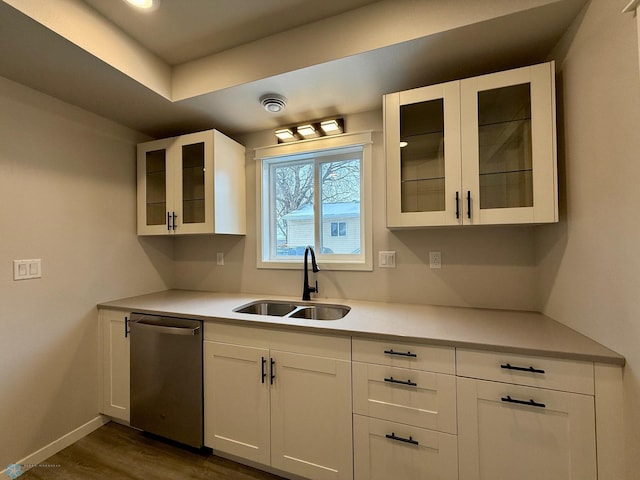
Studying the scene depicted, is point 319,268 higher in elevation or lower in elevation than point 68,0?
lower

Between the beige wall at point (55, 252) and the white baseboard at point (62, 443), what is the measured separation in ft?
0.11

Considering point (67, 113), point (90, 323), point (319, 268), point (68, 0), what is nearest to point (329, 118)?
point (319, 268)

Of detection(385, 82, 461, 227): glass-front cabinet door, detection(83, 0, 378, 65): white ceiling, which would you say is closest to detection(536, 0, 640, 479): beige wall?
detection(385, 82, 461, 227): glass-front cabinet door

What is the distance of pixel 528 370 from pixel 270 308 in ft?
5.32

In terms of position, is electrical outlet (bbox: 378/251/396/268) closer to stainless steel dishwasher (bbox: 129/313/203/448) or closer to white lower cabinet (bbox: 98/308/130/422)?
stainless steel dishwasher (bbox: 129/313/203/448)

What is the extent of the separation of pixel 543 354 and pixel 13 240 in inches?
108

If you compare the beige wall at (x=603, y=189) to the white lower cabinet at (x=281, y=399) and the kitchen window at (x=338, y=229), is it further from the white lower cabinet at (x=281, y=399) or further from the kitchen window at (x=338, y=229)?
the kitchen window at (x=338, y=229)

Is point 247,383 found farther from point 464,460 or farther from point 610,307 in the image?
point 610,307

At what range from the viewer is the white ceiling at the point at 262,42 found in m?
1.26

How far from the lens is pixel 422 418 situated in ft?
4.03

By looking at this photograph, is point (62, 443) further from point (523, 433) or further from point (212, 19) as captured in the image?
point (212, 19)

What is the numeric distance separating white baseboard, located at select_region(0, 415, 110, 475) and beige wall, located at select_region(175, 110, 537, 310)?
3.86 ft

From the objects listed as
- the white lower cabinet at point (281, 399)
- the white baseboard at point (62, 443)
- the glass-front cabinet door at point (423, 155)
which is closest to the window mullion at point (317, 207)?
the glass-front cabinet door at point (423, 155)

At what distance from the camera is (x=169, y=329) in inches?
66.9
